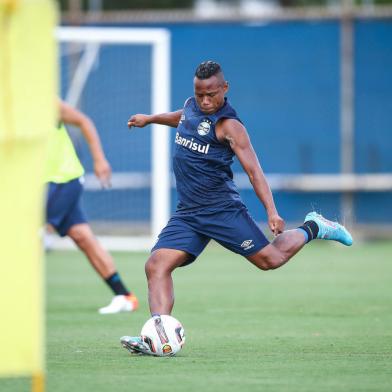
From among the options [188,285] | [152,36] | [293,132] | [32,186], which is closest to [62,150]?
[188,285]

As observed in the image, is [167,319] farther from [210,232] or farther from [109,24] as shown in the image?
[109,24]

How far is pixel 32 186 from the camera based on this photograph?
582cm

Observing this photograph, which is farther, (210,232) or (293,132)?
(293,132)

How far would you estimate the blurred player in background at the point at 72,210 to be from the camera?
12.2 m

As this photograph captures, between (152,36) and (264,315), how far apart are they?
32.9ft

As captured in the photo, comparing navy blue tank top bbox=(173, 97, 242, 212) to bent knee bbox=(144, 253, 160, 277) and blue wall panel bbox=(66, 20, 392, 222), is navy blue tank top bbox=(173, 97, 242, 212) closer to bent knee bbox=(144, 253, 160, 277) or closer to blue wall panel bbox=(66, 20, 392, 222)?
bent knee bbox=(144, 253, 160, 277)

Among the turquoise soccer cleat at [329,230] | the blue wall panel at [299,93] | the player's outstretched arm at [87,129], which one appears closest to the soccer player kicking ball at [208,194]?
the turquoise soccer cleat at [329,230]

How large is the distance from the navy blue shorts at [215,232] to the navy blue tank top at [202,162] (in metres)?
0.08

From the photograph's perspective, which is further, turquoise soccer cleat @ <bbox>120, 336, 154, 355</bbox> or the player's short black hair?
the player's short black hair

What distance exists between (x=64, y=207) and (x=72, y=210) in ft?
0.34

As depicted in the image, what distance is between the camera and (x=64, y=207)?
1239 cm

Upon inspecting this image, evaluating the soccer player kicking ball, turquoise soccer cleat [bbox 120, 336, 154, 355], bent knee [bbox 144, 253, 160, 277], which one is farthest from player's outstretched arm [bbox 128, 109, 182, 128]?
turquoise soccer cleat [bbox 120, 336, 154, 355]

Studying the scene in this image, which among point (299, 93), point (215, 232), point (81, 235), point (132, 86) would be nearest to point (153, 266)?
point (215, 232)

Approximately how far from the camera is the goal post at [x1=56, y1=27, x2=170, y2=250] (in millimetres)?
20297
